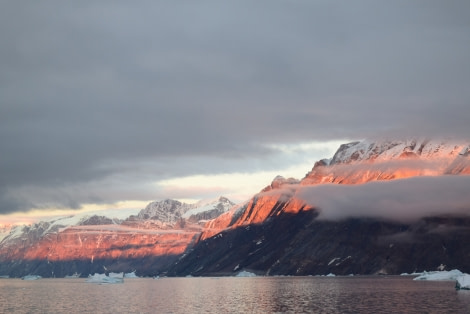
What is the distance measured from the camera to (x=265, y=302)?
17950 cm

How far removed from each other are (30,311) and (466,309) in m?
106

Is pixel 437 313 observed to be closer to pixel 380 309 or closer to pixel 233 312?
pixel 380 309

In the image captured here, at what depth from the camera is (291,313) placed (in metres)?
140

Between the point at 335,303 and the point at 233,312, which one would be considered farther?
the point at 335,303

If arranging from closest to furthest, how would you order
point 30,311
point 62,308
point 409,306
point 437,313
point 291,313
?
point 437,313
point 291,313
point 409,306
point 30,311
point 62,308

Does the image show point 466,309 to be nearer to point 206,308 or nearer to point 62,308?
point 206,308

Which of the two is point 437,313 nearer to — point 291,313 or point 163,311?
point 291,313

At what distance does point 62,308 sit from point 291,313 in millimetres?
68089

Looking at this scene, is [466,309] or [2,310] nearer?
[466,309]

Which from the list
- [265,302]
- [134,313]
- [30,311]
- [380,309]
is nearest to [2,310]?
[30,311]

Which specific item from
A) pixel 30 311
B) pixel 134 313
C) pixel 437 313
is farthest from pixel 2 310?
pixel 437 313

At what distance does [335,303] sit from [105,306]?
6377 centimetres

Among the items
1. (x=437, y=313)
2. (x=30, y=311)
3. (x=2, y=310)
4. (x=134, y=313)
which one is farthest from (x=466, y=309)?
(x=2, y=310)

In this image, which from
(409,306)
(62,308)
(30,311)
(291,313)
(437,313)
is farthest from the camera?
(62,308)
